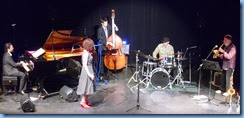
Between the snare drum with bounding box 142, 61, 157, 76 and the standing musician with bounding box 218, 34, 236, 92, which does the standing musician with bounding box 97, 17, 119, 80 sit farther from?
the standing musician with bounding box 218, 34, 236, 92

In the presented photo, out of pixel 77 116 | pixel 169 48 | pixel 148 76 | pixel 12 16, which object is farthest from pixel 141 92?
pixel 12 16

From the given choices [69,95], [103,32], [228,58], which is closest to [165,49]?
[103,32]

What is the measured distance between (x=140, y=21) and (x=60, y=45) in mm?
2577

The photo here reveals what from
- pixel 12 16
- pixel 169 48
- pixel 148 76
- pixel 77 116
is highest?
pixel 12 16

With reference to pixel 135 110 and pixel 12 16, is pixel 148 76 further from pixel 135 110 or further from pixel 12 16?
pixel 12 16

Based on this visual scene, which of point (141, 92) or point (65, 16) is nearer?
point (141, 92)

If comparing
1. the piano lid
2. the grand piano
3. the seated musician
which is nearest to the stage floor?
the grand piano

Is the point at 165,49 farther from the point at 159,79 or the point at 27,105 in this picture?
the point at 27,105

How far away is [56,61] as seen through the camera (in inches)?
349

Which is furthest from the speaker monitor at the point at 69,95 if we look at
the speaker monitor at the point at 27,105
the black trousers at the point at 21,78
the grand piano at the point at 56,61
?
the black trousers at the point at 21,78

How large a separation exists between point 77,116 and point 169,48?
3.68 metres

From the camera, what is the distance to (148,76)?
1019cm

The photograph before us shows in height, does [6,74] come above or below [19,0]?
below

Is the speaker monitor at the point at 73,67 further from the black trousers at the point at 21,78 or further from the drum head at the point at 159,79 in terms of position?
the drum head at the point at 159,79
